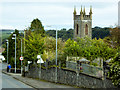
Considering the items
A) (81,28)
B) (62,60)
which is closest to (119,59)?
(62,60)

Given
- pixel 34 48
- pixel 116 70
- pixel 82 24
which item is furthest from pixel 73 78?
pixel 82 24

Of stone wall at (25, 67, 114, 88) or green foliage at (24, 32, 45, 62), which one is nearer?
stone wall at (25, 67, 114, 88)

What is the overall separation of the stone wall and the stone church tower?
131353 mm

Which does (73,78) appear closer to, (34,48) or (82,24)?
(34,48)

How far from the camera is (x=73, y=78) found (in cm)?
2891

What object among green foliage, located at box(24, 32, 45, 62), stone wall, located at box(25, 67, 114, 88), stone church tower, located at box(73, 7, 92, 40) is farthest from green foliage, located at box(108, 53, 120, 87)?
stone church tower, located at box(73, 7, 92, 40)

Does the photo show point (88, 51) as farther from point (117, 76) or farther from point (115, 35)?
point (117, 76)

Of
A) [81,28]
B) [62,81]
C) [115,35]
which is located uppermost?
[81,28]

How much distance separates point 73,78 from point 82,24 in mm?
146882

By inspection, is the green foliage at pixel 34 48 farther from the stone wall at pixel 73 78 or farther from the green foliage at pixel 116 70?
the green foliage at pixel 116 70

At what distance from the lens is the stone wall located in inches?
903

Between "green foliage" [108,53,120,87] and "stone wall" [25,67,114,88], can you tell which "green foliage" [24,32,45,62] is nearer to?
"stone wall" [25,67,114,88]

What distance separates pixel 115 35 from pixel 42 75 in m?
11.5

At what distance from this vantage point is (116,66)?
18500mm
